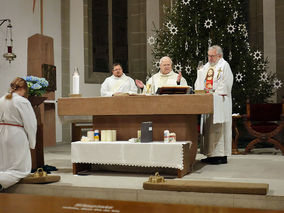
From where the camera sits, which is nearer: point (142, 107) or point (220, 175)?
point (220, 175)

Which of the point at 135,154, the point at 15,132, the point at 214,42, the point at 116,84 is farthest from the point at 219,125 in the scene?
the point at 214,42

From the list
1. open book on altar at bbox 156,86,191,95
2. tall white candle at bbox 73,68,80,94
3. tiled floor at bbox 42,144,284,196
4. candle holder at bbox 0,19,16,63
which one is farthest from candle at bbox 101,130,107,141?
candle holder at bbox 0,19,16,63

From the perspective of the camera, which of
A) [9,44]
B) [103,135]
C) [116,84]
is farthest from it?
[9,44]

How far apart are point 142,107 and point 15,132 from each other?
165cm

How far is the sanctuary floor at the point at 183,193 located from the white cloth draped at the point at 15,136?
0.79ft

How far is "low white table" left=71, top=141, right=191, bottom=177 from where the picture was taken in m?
4.91

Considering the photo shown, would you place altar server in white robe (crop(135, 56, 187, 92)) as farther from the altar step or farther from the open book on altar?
the altar step

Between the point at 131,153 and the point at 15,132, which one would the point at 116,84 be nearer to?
the point at 131,153

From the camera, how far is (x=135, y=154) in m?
5.06

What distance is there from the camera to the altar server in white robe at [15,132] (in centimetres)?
470

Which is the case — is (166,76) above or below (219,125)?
above

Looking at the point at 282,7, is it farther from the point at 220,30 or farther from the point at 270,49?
the point at 220,30

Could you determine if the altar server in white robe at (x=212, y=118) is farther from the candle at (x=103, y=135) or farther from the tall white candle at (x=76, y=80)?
the tall white candle at (x=76, y=80)

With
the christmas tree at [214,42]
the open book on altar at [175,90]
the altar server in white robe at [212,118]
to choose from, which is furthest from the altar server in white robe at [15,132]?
the christmas tree at [214,42]
